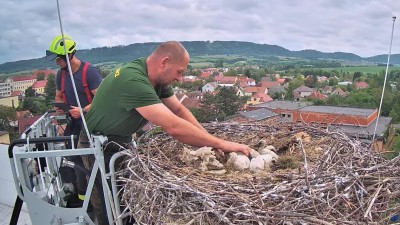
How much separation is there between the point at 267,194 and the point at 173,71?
119 cm

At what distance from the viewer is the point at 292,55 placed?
97938mm

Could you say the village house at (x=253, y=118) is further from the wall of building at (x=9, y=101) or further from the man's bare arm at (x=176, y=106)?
the wall of building at (x=9, y=101)

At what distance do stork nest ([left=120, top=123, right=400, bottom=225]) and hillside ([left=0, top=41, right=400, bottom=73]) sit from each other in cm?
123

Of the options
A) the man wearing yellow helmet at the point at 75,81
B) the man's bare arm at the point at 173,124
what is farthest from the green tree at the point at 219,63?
the man's bare arm at the point at 173,124

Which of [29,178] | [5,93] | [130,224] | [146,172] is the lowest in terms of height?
[5,93]

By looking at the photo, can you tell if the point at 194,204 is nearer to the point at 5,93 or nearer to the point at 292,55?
the point at 5,93

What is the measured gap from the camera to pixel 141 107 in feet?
8.94

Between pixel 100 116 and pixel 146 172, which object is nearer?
pixel 146 172

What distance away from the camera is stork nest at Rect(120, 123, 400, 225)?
2199 mm

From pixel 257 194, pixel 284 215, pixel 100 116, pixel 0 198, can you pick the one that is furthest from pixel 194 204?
pixel 0 198

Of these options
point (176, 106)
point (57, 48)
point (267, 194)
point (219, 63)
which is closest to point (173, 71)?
point (176, 106)

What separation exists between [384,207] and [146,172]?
4.93 feet

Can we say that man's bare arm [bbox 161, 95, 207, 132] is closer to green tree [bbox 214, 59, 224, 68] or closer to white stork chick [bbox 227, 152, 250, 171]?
white stork chick [bbox 227, 152, 250, 171]

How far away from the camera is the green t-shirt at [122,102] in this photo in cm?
275
